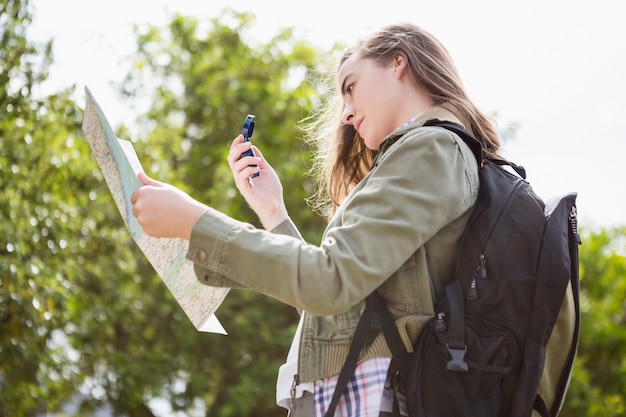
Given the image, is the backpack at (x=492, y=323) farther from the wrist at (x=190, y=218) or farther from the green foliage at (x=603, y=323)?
the green foliage at (x=603, y=323)

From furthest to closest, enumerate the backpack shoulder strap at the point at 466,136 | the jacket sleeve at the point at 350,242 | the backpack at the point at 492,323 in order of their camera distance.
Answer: the backpack shoulder strap at the point at 466,136
the backpack at the point at 492,323
the jacket sleeve at the point at 350,242

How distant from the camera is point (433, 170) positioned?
1525mm

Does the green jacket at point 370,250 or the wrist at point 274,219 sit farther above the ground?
the green jacket at point 370,250

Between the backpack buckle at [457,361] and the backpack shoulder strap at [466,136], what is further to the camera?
the backpack shoulder strap at [466,136]

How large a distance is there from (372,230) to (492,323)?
0.30 m

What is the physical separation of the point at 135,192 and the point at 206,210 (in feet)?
0.48

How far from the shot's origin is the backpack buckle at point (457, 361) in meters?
1.49

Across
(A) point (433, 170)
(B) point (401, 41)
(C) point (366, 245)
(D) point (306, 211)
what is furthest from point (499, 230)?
(D) point (306, 211)

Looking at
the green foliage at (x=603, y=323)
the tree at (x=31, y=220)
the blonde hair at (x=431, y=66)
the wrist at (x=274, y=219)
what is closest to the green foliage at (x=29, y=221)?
the tree at (x=31, y=220)

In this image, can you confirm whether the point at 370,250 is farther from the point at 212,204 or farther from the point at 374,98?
the point at 212,204

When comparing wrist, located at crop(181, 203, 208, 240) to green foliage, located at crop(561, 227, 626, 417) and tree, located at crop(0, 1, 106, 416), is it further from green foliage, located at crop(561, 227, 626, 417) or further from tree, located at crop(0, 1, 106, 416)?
green foliage, located at crop(561, 227, 626, 417)

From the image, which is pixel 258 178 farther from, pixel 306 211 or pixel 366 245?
pixel 306 211

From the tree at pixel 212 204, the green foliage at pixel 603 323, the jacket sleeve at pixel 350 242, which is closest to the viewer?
the jacket sleeve at pixel 350 242

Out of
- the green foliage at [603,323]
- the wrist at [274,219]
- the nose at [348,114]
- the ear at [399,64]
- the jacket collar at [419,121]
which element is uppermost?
the ear at [399,64]
